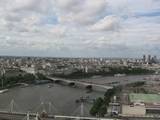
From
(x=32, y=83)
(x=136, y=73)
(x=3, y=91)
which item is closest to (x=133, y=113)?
(x=3, y=91)

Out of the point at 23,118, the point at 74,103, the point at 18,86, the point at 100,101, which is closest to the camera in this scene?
the point at 23,118

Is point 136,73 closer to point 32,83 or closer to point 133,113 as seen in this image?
point 32,83

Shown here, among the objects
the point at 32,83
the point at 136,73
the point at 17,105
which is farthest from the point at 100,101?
the point at 136,73

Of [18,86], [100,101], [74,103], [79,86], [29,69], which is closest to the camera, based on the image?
[100,101]

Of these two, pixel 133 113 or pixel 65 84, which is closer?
pixel 133 113

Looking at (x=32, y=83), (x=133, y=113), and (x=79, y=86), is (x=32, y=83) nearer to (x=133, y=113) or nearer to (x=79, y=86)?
(x=79, y=86)

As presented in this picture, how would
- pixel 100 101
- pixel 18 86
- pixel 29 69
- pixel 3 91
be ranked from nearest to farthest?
pixel 100 101, pixel 3 91, pixel 18 86, pixel 29 69

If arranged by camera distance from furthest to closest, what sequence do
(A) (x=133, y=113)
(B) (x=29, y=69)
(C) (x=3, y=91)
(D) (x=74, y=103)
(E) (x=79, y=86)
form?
1. (B) (x=29, y=69)
2. (E) (x=79, y=86)
3. (C) (x=3, y=91)
4. (D) (x=74, y=103)
5. (A) (x=133, y=113)

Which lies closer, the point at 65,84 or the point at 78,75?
the point at 65,84
